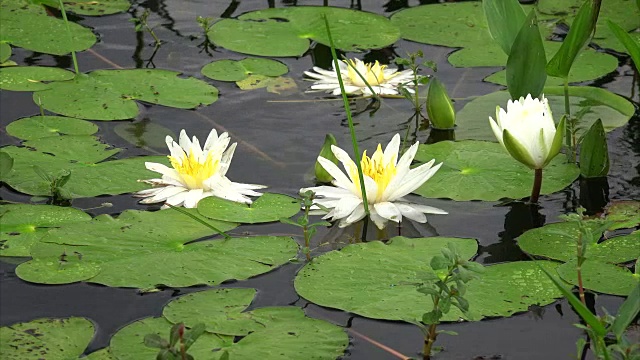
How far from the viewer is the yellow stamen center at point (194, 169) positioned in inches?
112

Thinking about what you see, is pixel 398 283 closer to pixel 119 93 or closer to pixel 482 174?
pixel 482 174

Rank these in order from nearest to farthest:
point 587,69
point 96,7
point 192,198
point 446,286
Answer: point 446,286, point 192,198, point 587,69, point 96,7

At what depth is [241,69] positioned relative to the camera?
3.83 meters

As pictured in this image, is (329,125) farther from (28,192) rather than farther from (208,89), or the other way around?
(28,192)

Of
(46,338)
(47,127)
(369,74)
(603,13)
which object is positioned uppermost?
(603,13)

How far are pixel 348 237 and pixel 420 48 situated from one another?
1.58m

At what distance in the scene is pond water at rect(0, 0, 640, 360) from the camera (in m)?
2.25

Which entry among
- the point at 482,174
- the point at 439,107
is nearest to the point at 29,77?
the point at 439,107

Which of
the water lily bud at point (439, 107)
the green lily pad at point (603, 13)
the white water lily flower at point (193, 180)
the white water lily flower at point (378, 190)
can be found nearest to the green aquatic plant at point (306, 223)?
the white water lily flower at point (378, 190)

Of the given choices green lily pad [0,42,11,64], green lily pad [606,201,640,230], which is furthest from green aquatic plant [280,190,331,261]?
green lily pad [0,42,11,64]

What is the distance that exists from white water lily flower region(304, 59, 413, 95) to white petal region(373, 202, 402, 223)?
945mm

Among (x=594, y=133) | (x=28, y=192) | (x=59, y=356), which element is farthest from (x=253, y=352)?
(x=594, y=133)

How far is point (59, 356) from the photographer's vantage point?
210cm

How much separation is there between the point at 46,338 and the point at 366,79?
1842mm
